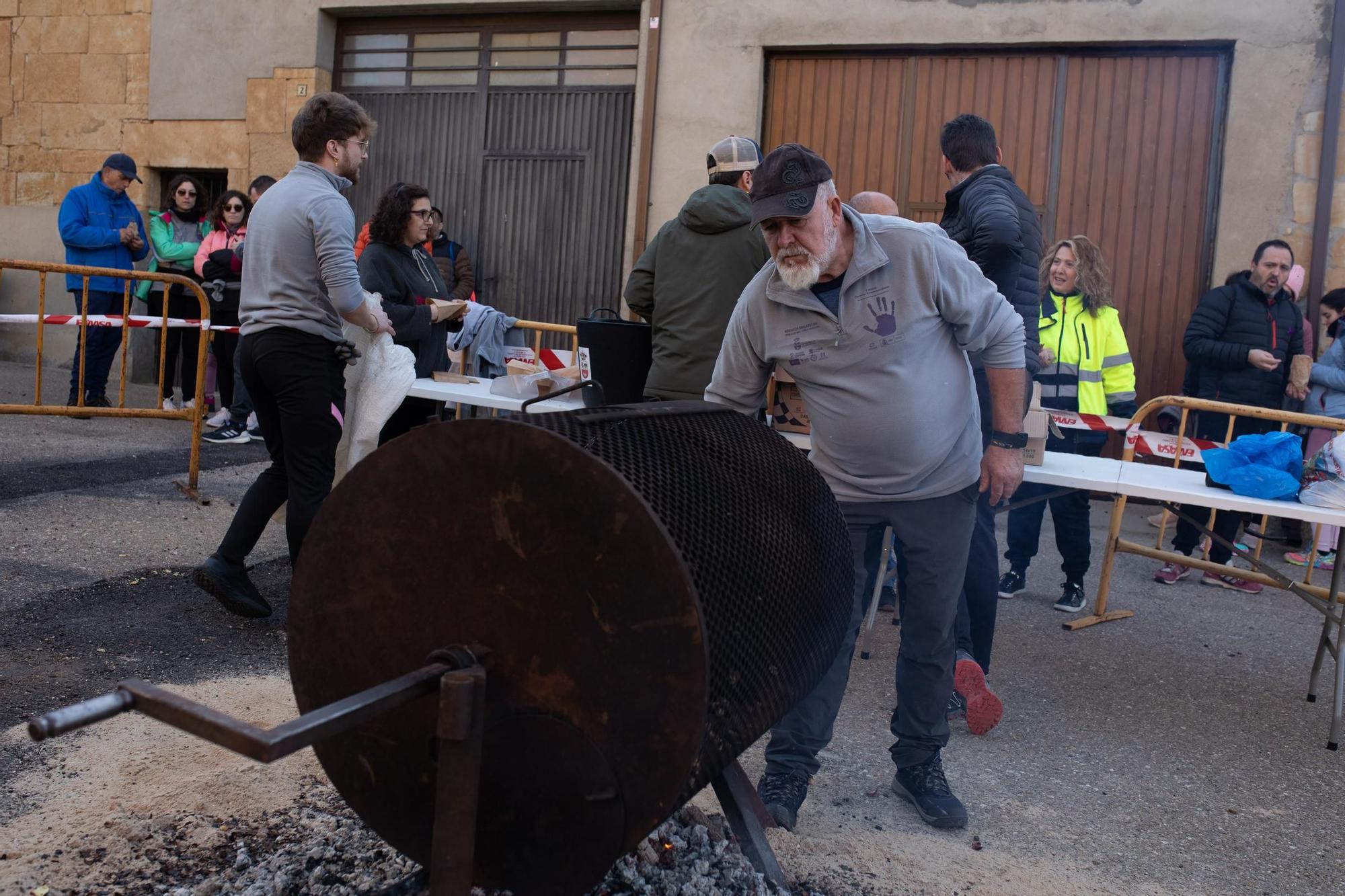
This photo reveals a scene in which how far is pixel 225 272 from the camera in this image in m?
8.54

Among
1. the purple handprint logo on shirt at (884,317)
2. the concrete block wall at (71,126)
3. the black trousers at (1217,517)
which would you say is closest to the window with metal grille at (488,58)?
the concrete block wall at (71,126)

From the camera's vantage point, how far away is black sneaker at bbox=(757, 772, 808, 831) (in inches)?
126

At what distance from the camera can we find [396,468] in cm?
208

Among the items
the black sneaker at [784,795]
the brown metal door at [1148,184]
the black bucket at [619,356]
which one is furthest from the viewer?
the brown metal door at [1148,184]

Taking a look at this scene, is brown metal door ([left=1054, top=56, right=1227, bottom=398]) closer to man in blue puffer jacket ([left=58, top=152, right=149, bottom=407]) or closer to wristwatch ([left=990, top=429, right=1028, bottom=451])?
wristwatch ([left=990, top=429, right=1028, bottom=451])

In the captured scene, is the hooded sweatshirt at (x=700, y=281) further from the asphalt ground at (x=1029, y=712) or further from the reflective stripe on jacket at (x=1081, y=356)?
the reflective stripe on jacket at (x=1081, y=356)

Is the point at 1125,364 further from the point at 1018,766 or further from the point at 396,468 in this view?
the point at 396,468

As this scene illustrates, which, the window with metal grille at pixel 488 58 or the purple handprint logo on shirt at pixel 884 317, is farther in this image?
the window with metal grille at pixel 488 58

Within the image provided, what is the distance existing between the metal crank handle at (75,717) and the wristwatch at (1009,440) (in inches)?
100

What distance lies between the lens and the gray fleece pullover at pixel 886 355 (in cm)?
306

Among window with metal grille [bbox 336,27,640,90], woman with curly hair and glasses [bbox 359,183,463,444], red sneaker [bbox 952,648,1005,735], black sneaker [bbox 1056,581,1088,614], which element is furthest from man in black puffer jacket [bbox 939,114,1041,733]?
window with metal grille [bbox 336,27,640,90]

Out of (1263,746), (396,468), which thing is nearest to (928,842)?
(1263,746)

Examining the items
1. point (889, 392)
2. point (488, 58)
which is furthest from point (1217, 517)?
point (488, 58)

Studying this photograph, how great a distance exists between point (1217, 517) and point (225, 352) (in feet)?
23.1
